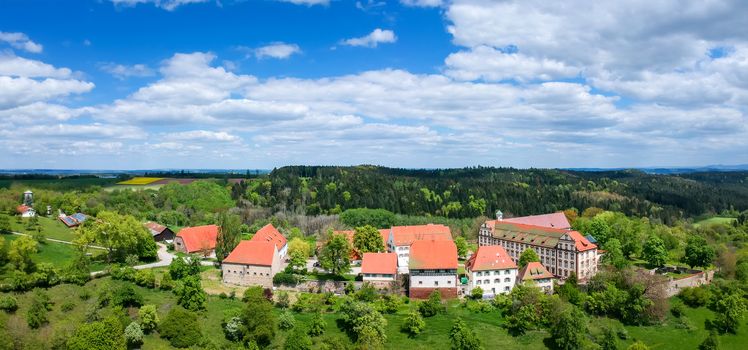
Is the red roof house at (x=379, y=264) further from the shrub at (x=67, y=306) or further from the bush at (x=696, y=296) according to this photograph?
the bush at (x=696, y=296)

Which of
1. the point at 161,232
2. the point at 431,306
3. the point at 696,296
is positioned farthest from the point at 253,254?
the point at 696,296

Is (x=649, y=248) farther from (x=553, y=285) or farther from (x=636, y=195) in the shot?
(x=636, y=195)

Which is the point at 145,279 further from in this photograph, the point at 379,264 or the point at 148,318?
the point at 379,264

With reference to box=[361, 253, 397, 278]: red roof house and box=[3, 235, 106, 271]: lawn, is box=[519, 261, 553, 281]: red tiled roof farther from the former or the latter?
box=[3, 235, 106, 271]: lawn

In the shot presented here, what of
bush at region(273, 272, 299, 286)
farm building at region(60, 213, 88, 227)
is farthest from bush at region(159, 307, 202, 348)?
farm building at region(60, 213, 88, 227)

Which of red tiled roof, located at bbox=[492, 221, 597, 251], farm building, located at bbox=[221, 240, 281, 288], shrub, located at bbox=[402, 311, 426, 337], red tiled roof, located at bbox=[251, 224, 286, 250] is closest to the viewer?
shrub, located at bbox=[402, 311, 426, 337]
